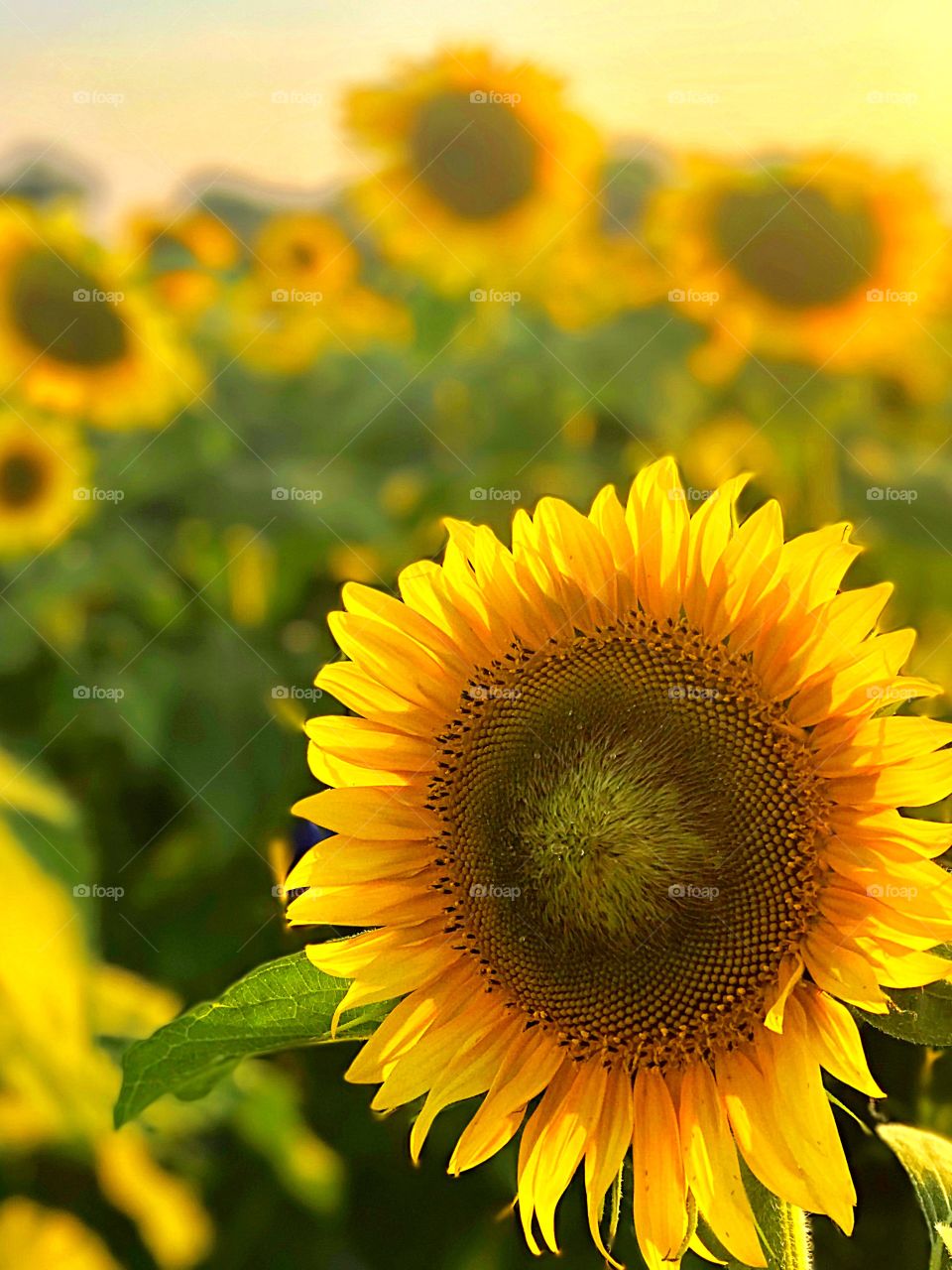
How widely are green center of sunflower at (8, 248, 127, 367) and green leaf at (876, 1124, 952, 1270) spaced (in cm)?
87

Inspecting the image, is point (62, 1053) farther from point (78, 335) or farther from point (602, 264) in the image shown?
point (602, 264)

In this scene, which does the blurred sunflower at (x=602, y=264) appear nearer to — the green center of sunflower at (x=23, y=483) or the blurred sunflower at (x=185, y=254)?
the blurred sunflower at (x=185, y=254)

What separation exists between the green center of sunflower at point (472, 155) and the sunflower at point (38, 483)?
40 cm

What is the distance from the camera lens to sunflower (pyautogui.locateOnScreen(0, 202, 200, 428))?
3.41 ft

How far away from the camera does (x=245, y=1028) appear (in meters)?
0.53

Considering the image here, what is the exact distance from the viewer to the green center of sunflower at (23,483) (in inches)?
42.8

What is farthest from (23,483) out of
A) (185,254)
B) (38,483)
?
(185,254)

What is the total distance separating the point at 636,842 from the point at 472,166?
0.70 m

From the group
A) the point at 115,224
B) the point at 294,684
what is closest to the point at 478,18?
the point at 115,224

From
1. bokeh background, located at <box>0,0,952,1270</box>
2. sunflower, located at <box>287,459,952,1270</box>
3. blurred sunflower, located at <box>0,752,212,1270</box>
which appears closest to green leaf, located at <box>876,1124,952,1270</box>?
sunflower, located at <box>287,459,952,1270</box>

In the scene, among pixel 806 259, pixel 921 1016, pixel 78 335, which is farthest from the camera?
pixel 78 335

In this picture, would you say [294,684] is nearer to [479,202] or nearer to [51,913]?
[51,913]

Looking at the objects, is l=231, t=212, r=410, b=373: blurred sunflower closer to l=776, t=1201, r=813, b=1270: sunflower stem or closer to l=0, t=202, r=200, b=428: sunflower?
l=0, t=202, r=200, b=428: sunflower

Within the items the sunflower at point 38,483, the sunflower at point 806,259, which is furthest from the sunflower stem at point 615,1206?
the sunflower at point 38,483
